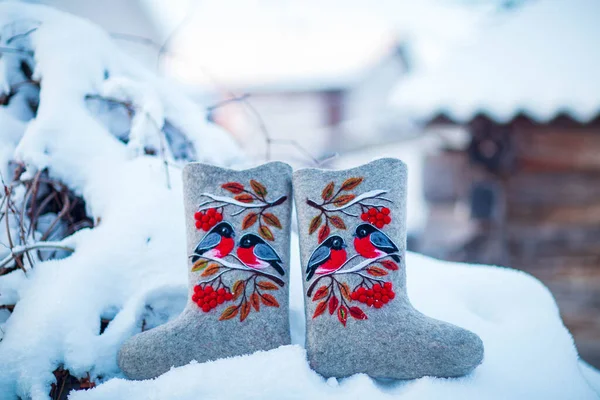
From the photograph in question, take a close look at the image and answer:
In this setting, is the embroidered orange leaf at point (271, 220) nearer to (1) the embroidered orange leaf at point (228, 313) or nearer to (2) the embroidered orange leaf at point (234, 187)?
(2) the embroidered orange leaf at point (234, 187)

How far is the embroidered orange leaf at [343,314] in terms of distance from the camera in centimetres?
78

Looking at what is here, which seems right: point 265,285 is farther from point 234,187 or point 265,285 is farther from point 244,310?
point 234,187

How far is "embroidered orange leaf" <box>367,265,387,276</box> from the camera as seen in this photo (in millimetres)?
810

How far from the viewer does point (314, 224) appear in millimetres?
841

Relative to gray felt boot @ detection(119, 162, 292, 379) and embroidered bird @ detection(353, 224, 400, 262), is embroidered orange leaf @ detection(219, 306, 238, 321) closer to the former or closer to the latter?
gray felt boot @ detection(119, 162, 292, 379)

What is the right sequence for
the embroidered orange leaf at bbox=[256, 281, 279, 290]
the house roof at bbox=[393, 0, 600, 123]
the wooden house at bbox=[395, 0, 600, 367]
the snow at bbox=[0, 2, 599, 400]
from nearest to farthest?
the snow at bbox=[0, 2, 599, 400]
the embroidered orange leaf at bbox=[256, 281, 279, 290]
the house roof at bbox=[393, 0, 600, 123]
the wooden house at bbox=[395, 0, 600, 367]

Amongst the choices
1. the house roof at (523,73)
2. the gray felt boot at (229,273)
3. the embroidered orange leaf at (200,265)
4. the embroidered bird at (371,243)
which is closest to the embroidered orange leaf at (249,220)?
the gray felt boot at (229,273)

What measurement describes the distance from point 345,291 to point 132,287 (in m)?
0.45

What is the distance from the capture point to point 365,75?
25.6 feet

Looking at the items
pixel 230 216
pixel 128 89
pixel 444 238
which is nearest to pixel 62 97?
pixel 128 89

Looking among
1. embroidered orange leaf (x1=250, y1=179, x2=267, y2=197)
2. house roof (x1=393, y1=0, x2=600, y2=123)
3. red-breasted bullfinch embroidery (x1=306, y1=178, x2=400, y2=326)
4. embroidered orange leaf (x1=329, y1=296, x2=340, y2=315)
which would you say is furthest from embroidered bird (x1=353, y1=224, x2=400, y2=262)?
house roof (x1=393, y1=0, x2=600, y2=123)

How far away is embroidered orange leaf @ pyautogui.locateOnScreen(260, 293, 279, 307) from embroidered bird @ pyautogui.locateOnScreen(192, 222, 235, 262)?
0.11 meters

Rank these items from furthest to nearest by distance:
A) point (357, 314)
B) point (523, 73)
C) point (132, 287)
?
1. point (523, 73)
2. point (132, 287)
3. point (357, 314)

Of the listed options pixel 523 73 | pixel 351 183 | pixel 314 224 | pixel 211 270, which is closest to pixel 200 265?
pixel 211 270
